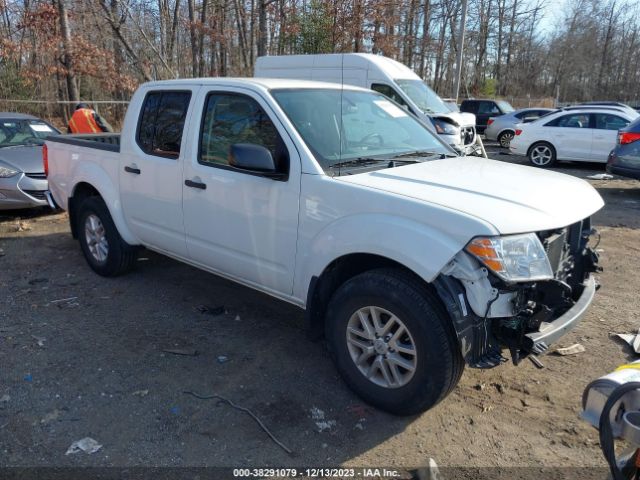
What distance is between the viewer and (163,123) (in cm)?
457

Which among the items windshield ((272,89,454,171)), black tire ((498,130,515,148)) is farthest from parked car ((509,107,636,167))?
windshield ((272,89,454,171))

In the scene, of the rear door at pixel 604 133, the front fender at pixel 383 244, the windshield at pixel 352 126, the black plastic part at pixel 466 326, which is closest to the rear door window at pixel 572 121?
the rear door at pixel 604 133

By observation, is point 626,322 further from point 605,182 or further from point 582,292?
point 605,182

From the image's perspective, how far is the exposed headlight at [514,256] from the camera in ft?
8.93

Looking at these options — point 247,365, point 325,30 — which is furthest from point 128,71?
point 247,365

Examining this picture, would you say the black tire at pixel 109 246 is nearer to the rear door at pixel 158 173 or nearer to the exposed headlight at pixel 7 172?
the rear door at pixel 158 173

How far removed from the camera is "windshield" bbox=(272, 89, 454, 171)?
366 centimetres

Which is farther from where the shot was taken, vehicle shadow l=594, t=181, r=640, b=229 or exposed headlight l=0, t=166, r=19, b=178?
vehicle shadow l=594, t=181, r=640, b=229

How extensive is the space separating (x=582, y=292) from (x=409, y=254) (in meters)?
1.36

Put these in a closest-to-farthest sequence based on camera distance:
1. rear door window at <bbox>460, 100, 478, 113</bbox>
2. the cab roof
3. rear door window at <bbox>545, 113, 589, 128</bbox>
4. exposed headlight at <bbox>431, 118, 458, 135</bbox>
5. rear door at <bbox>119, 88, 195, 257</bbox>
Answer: the cab roof
rear door at <bbox>119, 88, 195, 257</bbox>
exposed headlight at <bbox>431, 118, 458, 135</bbox>
rear door window at <bbox>545, 113, 589, 128</bbox>
rear door window at <bbox>460, 100, 478, 113</bbox>

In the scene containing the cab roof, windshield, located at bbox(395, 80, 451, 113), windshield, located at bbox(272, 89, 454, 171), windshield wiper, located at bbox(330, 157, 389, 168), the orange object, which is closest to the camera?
windshield wiper, located at bbox(330, 157, 389, 168)

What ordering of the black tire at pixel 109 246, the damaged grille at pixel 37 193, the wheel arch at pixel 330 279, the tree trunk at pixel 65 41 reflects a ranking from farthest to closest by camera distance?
the tree trunk at pixel 65 41
the damaged grille at pixel 37 193
the black tire at pixel 109 246
the wheel arch at pixel 330 279

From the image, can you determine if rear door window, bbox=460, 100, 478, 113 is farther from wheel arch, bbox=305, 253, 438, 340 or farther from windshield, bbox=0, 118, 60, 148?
wheel arch, bbox=305, 253, 438, 340

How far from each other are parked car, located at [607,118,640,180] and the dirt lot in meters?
5.06
